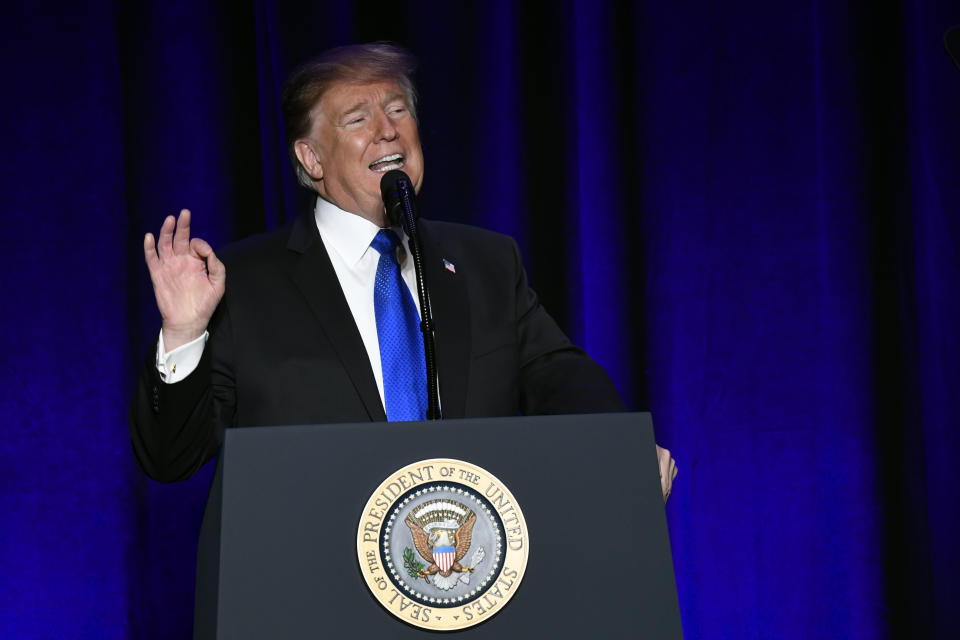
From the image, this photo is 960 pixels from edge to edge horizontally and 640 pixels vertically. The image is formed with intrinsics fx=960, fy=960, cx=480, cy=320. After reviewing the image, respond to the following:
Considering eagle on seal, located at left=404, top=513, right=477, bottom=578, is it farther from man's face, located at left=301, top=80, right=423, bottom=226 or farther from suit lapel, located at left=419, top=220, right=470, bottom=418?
man's face, located at left=301, top=80, right=423, bottom=226

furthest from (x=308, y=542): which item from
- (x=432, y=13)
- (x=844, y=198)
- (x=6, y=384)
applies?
(x=844, y=198)

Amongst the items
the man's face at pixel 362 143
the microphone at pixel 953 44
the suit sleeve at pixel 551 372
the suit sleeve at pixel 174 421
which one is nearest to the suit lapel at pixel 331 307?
the man's face at pixel 362 143

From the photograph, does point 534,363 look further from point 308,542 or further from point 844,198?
point 844,198

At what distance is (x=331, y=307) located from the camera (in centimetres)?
163

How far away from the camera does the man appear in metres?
1.42

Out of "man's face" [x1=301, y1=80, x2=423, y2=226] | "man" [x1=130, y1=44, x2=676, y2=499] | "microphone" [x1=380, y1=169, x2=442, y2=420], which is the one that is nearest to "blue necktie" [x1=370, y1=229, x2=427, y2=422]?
"man" [x1=130, y1=44, x2=676, y2=499]

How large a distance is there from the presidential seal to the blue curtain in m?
1.47

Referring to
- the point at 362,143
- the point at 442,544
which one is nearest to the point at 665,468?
the point at 442,544

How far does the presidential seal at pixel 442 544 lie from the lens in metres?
0.93

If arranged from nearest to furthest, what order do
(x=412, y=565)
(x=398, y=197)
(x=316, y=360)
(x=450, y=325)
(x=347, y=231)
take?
1. (x=412, y=565)
2. (x=398, y=197)
3. (x=316, y=360)
4. (x=450, y=325)
5. (x=347, y=231)

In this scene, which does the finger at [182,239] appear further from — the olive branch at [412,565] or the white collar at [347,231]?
the olive branch at [412,565]

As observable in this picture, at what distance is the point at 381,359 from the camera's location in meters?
1.63

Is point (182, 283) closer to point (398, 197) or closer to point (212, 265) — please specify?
point (212, 265)

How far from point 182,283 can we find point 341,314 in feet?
0.97
